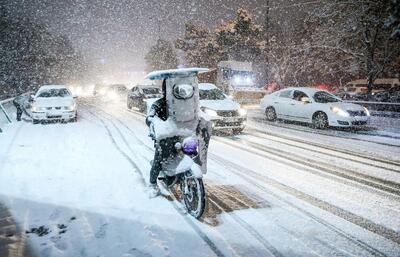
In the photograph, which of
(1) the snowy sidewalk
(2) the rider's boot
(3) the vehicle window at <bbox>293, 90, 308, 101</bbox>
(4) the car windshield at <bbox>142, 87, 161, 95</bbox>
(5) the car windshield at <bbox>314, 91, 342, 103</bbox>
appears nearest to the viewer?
(1) the snowy sidewalk

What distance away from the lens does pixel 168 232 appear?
4.79 meters

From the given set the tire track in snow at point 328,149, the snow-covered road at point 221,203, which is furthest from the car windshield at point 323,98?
the snow-covered road at point 221,203

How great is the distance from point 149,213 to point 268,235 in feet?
5.83

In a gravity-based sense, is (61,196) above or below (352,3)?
below

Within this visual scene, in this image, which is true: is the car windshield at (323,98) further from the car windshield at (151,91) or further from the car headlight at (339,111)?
the car windshield at (151,91)

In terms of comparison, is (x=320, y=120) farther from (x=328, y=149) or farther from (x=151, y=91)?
(x=151, y=91)

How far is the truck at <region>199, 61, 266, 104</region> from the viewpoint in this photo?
98.4ft

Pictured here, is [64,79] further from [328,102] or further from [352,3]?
[328,102]

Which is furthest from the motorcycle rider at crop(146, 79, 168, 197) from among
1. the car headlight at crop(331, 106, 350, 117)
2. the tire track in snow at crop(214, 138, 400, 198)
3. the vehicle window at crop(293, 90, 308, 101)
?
the vehicle window at crop(293, 90, 308, 101)

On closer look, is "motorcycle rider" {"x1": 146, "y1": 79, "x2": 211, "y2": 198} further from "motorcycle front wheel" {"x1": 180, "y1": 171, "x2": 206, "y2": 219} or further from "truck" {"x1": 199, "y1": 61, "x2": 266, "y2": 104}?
"truck" {"x1": 199, "y1": 61, "x2": 266, "y2": 104}

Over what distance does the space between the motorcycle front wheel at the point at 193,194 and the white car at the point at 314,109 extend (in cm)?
1002

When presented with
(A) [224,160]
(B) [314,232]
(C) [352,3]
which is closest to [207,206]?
(B) [314,232]

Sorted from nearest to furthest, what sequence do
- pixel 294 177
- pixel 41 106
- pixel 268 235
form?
pixel 268 235
pixel 294 177
pixel 41 106

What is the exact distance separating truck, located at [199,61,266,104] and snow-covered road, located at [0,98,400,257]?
64.3 feet
